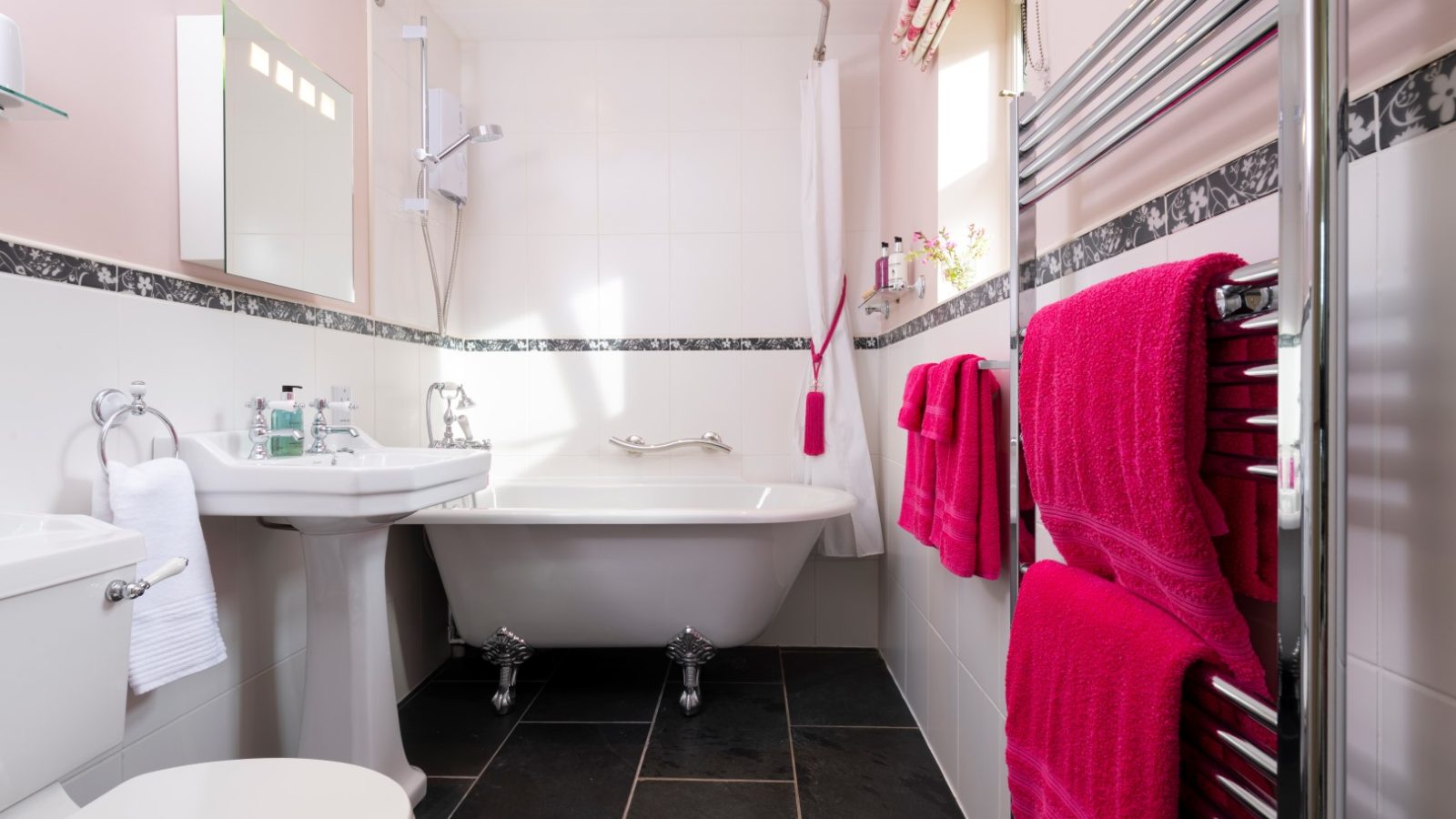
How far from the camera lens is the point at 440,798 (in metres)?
1.62

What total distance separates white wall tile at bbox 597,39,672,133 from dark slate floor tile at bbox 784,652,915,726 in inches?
85.1

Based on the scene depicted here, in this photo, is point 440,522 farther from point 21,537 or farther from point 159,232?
point 21,537

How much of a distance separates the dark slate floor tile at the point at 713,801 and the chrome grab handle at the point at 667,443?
4.08ft

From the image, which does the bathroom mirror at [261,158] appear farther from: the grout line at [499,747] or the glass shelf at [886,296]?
the glass shelf at [886,296]

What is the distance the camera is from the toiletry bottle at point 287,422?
159cm

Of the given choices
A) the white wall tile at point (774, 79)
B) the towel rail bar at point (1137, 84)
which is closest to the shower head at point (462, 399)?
the white wall tile at point (774, 79)

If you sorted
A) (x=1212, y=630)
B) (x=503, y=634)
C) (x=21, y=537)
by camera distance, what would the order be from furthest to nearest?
(x=503, y=634)
(x=21, y=537)
(x=1212, y=630)

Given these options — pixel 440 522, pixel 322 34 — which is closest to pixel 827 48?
pixel 322 34

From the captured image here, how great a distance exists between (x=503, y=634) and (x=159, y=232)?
1336 mm

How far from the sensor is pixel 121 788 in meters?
0.85

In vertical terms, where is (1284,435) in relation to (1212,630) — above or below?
above

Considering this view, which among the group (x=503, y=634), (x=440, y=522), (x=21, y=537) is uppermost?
(x=21, y=537)

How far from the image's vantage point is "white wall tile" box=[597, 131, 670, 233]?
105 inches

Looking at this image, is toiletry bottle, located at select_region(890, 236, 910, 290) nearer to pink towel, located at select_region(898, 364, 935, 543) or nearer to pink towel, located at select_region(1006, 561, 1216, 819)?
pink towel, located at select_region(898, 364, 935, 543)
